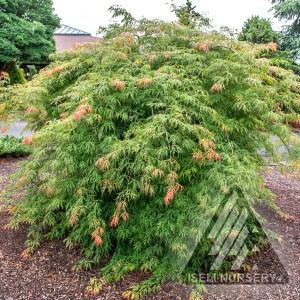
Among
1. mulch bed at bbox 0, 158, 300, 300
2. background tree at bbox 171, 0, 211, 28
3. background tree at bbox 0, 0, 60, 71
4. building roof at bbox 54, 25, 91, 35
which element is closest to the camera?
Answer: mulch bed at bbox 0, 158, 300, 300

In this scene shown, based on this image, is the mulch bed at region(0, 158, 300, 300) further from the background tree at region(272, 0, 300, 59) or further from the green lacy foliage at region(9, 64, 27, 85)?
the green lacy foliage at region(9, 64, 27, 85)

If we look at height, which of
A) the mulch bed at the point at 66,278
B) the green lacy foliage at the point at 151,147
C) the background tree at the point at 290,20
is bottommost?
the mulch bed at the point at 66,278

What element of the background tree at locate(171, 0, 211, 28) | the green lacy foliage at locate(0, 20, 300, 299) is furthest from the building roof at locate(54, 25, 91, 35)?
the green lacy foliage at locate(0, 20, 300, 299)

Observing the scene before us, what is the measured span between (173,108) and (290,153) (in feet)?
5.09

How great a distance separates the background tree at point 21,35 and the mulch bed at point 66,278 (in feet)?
36.8

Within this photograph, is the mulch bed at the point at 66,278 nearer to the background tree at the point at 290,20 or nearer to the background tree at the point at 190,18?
the background tree at the point at 190,18

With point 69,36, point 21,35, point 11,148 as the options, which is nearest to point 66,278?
point 11,148

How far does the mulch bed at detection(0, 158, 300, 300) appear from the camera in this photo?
2.32 meters

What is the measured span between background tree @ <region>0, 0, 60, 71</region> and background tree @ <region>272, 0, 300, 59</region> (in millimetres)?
10165

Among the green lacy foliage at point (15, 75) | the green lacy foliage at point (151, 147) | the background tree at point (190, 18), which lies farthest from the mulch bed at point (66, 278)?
the green lacy foliage at point (15, 75)

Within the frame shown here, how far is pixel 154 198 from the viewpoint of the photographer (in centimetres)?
249

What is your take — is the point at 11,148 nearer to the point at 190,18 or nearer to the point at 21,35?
the point at 190,18

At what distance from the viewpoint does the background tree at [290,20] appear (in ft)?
37.6

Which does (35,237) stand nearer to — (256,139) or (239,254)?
(239,254)
